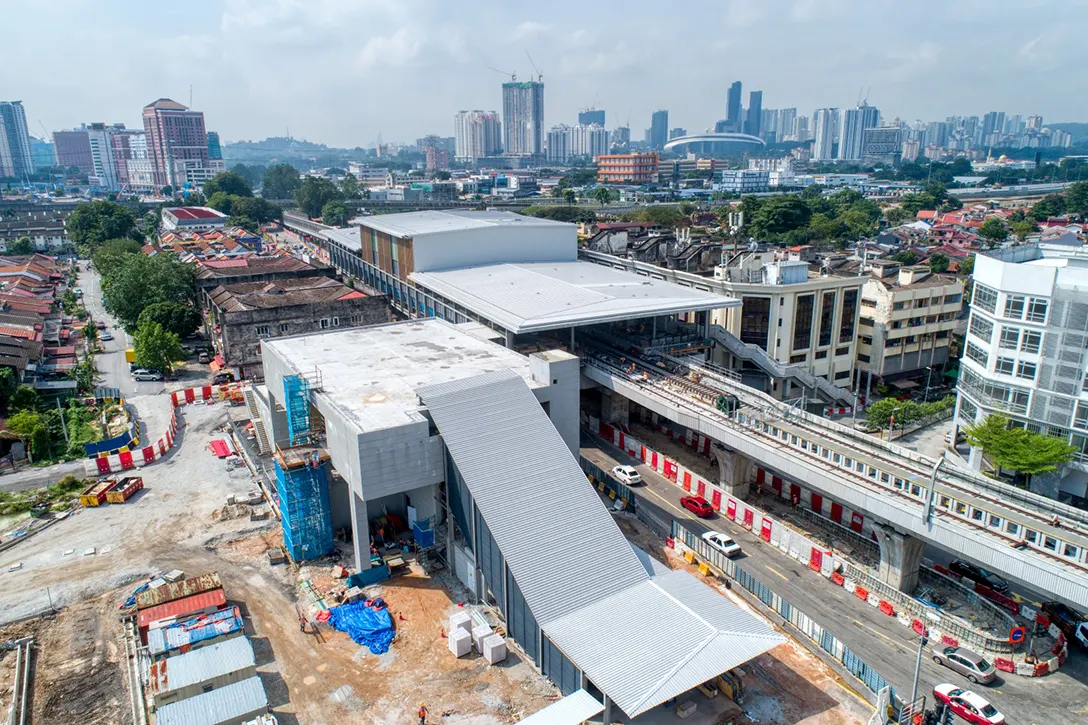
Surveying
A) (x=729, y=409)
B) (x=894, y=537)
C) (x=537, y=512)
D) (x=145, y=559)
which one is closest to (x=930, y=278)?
(x=729, y=409)

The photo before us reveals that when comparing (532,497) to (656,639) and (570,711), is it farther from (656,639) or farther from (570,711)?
(570,711)

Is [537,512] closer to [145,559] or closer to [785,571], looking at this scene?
[785,571]

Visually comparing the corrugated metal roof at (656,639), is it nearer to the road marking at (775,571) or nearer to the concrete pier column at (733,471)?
the road marking at (775,571)

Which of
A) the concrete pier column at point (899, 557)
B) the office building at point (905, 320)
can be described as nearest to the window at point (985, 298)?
the office building at point (905, 320)

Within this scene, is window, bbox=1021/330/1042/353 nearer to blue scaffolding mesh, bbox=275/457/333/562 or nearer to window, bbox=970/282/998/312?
window, bbox=970/282/998/312

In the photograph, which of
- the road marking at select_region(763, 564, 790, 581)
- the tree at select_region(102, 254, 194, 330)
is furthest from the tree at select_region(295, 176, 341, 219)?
the road marking at select_region(763, 564, 790, 581)
